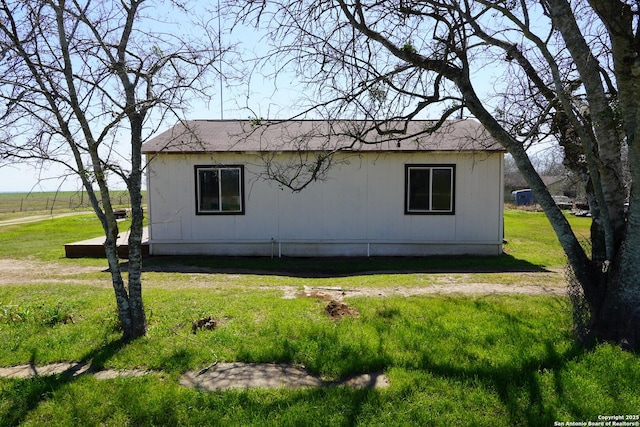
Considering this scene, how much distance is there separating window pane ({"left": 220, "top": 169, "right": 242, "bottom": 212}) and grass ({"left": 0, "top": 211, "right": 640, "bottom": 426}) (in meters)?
4.30

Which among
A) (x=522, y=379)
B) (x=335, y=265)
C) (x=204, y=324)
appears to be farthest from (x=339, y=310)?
(x=335, y=265)

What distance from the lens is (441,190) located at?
1134 centimetres

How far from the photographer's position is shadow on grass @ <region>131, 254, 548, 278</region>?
9672 millimetres

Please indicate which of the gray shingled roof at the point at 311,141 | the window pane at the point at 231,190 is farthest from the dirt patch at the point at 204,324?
the window pane at the point at 231,190

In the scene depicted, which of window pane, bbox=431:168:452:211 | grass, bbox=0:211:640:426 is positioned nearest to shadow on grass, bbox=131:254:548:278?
window pane, bbox=431:168:452:211

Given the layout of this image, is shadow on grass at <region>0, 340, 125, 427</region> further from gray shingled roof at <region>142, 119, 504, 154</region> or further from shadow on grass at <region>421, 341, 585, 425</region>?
gray shingled roof at <region>142, 119, 504, 154</region>

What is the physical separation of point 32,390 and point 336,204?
8.57 metres

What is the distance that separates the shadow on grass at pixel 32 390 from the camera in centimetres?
322

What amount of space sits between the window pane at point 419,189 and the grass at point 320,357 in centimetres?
485

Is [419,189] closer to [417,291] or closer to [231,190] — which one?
[417,291]

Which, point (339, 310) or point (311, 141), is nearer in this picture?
point (339, 310)

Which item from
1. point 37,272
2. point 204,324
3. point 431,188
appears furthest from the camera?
point 431,188

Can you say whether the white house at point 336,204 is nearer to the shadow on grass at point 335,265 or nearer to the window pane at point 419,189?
the window pane at point 419,189

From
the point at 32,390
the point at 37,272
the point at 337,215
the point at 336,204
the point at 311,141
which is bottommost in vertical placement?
the point at 32,390
